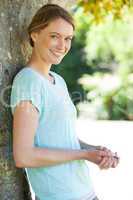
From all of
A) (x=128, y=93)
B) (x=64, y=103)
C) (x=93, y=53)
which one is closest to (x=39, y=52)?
(x=64, y=103)

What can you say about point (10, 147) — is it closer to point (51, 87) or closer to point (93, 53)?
point (51, 87)

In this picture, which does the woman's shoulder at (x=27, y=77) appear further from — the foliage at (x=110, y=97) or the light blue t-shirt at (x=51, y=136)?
the foliage at (x=110, y=97)

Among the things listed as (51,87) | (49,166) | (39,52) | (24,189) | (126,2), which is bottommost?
(24,189)

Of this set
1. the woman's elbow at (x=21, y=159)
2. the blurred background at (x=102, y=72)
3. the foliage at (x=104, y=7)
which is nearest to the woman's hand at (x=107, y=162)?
the woman's elbow at (x=21, y=159)

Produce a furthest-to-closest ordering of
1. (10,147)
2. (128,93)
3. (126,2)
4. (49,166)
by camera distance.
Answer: (128,93)
(126,2)
(10,147)
(49,166)

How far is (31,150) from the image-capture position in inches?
87.0

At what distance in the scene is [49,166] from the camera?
2.31 meters

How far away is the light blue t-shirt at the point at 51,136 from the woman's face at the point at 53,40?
92 millimetres

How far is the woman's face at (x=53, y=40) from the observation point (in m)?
2.38

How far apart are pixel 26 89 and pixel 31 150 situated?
0.84 ft

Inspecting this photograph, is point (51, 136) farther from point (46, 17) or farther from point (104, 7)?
point (104, 7)

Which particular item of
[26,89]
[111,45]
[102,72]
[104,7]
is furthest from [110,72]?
[26,89]

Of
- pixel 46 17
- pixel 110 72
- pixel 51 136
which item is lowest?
pixel 110 72

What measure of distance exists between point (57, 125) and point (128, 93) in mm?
12787
